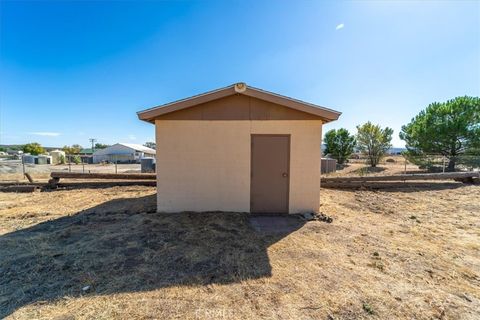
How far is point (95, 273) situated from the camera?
2908 mm

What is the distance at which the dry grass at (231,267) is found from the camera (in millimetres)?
2289

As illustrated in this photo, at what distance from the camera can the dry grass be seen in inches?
90.1

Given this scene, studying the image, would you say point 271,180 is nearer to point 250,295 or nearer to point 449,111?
point 250,295

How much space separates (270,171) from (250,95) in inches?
76.3

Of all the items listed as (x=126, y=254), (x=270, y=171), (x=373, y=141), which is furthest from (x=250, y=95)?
(x=373, y=141)

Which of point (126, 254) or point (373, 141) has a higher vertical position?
point (373, 141)

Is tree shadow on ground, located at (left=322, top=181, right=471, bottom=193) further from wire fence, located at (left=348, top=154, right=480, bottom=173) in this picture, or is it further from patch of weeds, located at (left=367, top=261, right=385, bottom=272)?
patch of weeds, located at (left=367, top=261, right=385, bottom=272)

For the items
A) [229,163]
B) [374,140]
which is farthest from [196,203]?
[374,140]

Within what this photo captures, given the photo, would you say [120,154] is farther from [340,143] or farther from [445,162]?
[445,162]

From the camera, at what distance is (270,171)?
17.5 ft

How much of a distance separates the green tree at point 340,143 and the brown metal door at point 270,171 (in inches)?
721

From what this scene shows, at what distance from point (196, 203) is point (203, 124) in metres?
2.04

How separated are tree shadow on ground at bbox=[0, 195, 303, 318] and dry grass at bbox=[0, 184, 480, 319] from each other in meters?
0.02

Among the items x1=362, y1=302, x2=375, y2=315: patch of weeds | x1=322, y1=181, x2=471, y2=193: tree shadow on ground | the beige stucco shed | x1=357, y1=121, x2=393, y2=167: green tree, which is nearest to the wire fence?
x1=357, y1=121, x2=393, y2=167: green tree
